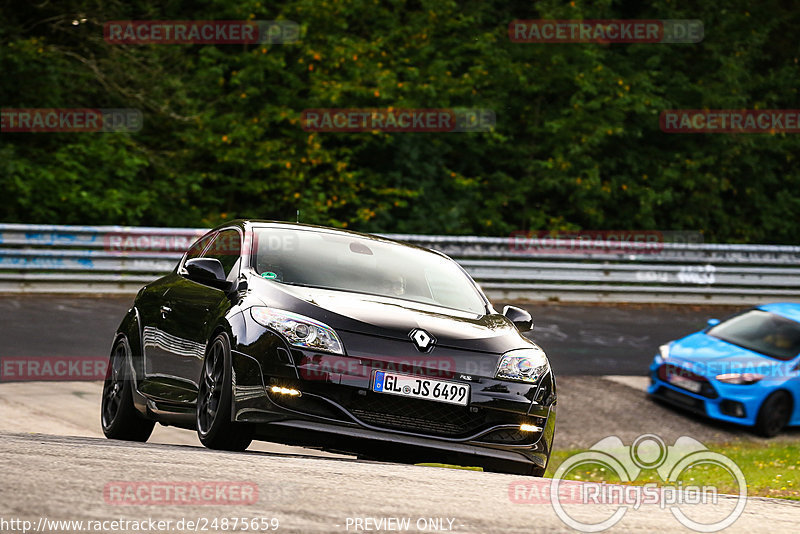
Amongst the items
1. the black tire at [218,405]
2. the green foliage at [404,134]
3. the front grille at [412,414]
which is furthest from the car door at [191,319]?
the green foliage at [404,134]

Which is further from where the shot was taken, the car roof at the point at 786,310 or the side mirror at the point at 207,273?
the car roof at the point at 786,310

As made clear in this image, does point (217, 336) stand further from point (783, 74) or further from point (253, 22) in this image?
point (783, 74)

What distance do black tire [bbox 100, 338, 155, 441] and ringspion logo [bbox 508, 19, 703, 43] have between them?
22.7 m

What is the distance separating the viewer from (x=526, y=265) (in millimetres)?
22609

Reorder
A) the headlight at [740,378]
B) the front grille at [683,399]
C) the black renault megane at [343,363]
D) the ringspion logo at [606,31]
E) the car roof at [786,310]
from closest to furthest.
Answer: the black renault megane at [343,363]
the headlight at [740,378]
the front grille at [683,399]
the car roof at [786,310]
the ringspion logo at [606,31]

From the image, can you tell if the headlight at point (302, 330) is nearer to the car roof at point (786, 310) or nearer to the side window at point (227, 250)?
the side window at point (227, 250)

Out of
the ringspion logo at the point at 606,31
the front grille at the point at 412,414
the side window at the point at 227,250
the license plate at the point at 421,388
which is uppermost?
the ringspion logo at the point at 606,31

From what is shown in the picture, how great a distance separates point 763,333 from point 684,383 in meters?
1.48

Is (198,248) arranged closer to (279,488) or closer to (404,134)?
(279,488)

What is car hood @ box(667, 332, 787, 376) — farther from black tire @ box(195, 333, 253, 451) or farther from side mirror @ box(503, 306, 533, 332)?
black tire @ box(195, 333, 253, 451)

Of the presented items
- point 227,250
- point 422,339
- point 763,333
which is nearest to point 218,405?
point 422,339

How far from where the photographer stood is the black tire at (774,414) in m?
13.6

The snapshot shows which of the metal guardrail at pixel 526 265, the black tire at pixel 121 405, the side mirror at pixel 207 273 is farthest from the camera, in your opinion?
the metal guardrail at pixel 526 265

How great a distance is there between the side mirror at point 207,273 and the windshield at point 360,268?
23 centimetres
